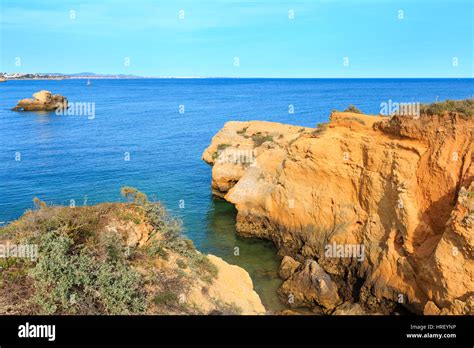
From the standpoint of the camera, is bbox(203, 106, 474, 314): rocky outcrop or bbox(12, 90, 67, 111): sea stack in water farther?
bbox(12, 90, 67, 111): sea stack in water

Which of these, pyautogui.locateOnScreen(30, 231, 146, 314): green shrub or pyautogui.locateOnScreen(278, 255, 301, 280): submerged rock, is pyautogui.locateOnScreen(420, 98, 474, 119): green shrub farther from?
pyautogui.locateOnScreen(30, 231, 146, 314): green shrub

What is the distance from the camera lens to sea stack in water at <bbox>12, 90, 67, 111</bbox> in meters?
84.8

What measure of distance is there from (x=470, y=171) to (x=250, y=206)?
1333 cm

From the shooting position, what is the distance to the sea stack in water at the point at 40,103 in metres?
84.8

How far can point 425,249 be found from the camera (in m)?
15.8

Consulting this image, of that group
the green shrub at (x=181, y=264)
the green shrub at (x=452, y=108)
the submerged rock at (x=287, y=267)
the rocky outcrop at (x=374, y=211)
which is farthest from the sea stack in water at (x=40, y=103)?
the green shrub at (x=452, y=108)

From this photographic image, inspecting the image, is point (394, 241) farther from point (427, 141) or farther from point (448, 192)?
point (427, 141)

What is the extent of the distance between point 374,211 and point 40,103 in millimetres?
85468

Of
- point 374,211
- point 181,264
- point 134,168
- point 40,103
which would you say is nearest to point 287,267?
point 374,211

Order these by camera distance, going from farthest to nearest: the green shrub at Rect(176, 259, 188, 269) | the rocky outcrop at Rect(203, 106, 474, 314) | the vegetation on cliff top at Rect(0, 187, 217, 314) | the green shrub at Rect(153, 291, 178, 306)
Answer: the rocky outcrop at Rect(203, 106, 474, 314) < the green shrub at Rect(176, 259, 188, 269) < the green shrub at Rect(153, 291, 178, 306) < the vegetation on cliff top at Rect(0, 187, 217, 314)

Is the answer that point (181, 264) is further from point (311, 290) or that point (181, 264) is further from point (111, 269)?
point (311, 290)

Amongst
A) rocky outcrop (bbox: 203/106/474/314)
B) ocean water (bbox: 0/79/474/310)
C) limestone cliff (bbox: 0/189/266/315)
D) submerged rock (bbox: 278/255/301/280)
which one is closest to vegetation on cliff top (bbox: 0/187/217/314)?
limestone cliff (bbox: 0/189/266/315)

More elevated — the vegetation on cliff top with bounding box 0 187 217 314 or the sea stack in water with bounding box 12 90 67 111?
the sea stack in water with bounding box 12 90 67 111

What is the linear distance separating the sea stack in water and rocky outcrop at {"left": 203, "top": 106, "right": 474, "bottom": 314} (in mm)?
75704
